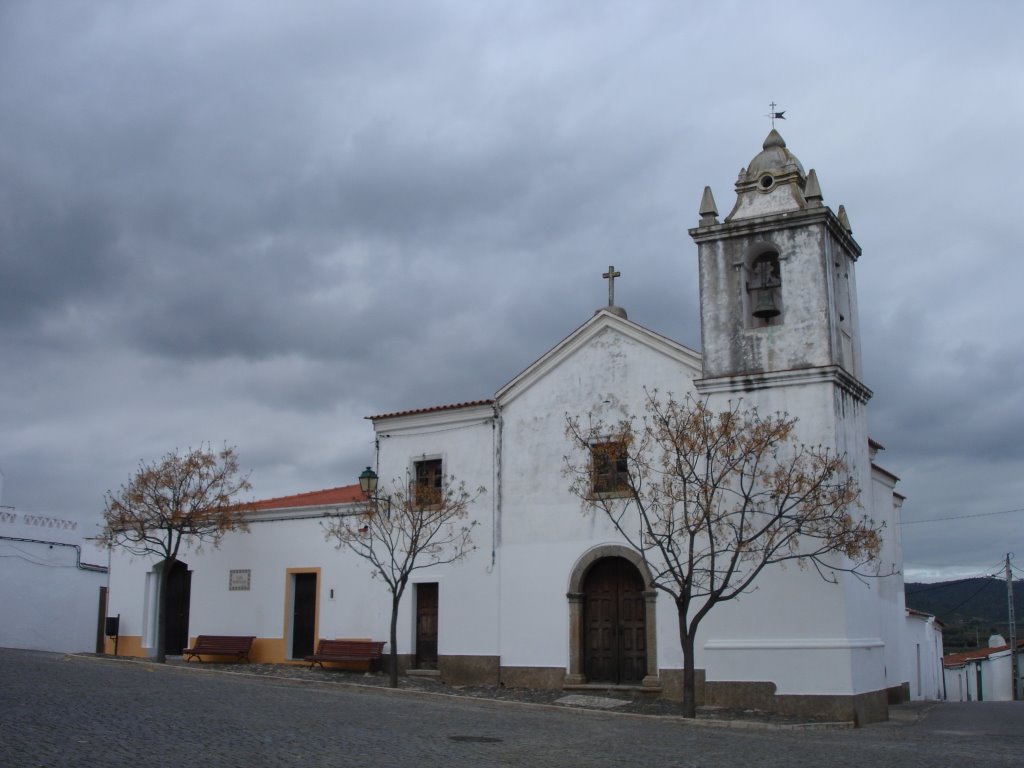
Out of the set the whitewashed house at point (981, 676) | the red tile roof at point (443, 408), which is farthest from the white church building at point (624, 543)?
the whitewashed house at point (981, 676)

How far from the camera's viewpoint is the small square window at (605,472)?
1936cm

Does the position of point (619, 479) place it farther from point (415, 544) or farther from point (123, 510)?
point (123, 510)

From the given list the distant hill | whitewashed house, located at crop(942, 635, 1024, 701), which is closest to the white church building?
whitewashed house, located at crop(942, 635, 1024, 701)

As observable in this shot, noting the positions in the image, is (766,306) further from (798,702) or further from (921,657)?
(921,657)

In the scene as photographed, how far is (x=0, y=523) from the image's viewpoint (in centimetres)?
3097

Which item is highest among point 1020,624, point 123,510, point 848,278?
point 848,278

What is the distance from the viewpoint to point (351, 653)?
72.9ft

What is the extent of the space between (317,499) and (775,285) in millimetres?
12816

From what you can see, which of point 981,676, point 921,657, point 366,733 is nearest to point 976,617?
point 981,676

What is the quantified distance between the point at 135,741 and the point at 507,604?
478 inches

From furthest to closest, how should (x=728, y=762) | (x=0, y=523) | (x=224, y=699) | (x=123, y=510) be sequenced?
(x=0, y=523) → (x=123, y=510) → (x=224, y=699) → (x=728, y=762)

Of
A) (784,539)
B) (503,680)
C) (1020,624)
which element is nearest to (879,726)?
(784,539)

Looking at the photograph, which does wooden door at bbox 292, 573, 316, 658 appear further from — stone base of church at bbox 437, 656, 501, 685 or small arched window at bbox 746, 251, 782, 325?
small arched window at bbox 746, 251, 782, 325

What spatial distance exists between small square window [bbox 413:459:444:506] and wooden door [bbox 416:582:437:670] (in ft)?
6.57
